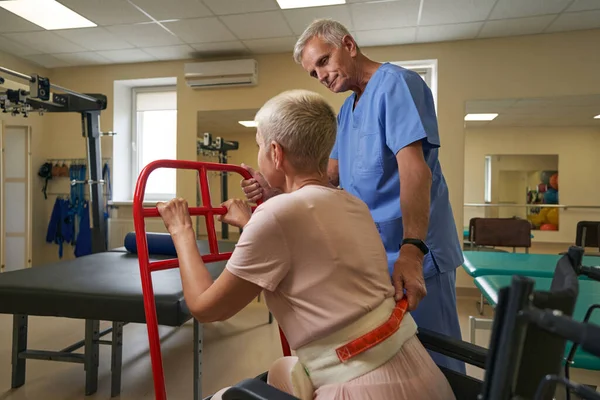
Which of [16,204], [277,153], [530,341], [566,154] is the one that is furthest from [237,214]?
[566,154]

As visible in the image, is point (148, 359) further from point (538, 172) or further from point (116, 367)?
point (538, 172)

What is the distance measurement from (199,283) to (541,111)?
6.05 meters

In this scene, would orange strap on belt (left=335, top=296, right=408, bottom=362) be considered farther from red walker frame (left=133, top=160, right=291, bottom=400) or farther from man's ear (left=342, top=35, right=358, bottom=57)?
man's ear (left=342, top=35, right=358, bottom=57)

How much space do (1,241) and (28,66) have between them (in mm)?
2307

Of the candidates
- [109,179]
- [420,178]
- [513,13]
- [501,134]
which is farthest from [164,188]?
[501,134]

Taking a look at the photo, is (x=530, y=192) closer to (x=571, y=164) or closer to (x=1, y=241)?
(x=571, y=164)

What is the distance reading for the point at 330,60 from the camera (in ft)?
4.24

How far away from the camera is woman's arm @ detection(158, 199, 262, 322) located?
0.87 m

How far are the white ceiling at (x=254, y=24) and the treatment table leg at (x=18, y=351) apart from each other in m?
2.89

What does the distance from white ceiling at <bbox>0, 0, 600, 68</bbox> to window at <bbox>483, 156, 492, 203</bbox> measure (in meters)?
3.30

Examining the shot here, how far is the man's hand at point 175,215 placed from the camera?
1.02 m

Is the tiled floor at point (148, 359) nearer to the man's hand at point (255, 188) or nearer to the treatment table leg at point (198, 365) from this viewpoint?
the treatment table leg at point (198, 365)

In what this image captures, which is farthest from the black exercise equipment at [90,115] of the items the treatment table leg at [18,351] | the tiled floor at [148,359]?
the treatment table leg at [18,351]

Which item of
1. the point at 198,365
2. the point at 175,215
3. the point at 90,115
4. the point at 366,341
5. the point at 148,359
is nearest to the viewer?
the point at 366,341
